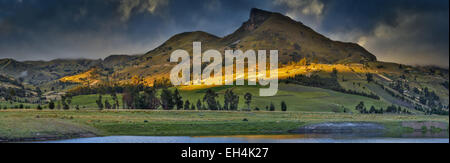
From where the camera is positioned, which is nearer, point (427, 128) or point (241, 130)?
point (241, 130)

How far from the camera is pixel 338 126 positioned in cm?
10406

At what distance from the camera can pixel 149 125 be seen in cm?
9025
